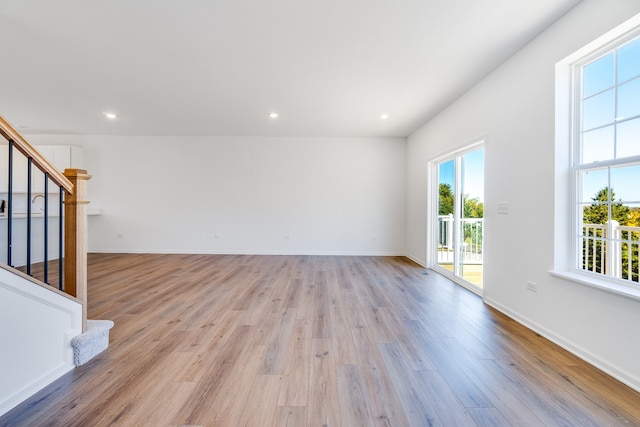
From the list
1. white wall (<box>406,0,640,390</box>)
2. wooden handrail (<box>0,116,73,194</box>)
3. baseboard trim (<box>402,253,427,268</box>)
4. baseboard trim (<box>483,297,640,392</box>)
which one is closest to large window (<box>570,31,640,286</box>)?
white wall (<box>406,0,640,390</box>)

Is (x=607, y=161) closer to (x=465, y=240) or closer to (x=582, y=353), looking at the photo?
(x=582, y=353)

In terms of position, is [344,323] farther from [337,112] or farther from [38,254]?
[38,254]

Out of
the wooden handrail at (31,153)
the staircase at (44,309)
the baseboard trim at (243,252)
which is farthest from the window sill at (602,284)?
the baseboard trim at (243,252)

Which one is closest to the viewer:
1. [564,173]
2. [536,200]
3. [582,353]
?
[582,353]

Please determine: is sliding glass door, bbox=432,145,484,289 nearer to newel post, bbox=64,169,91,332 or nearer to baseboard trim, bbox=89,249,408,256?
baseboard trim, bbox=89,249,408,256

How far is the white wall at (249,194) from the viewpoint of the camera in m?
6.24

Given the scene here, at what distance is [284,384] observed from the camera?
1.66 meters

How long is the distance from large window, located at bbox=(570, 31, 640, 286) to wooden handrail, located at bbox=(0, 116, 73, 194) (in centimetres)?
389

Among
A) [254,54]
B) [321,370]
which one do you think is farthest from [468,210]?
[254,54]

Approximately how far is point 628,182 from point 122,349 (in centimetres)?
412

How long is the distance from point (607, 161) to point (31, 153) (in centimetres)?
406

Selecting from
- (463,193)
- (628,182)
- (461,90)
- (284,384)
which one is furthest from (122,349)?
(461,90)

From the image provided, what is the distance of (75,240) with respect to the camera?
6.05 feet

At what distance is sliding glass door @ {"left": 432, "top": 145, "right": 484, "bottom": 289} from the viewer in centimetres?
370
